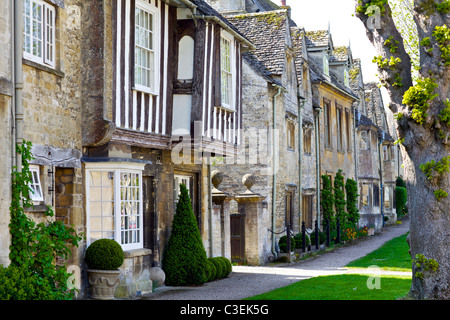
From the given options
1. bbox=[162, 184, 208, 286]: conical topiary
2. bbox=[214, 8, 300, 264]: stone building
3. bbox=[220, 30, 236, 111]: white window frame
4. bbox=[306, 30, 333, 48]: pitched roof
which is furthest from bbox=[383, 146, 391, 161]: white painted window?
bbox=[162, 184, 208, 286]: conical topiary

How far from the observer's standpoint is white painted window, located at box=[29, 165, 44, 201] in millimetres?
11453

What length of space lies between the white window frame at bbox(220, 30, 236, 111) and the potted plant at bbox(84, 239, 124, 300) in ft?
19.9

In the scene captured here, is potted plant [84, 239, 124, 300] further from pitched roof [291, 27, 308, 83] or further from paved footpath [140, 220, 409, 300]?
pitched roof [291, 27, 308, 83]

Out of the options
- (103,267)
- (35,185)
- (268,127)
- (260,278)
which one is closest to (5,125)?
(35,185)

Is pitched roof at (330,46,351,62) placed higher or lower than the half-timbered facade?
higher

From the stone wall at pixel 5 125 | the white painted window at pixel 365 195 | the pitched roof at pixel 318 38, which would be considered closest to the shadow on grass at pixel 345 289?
the stone wall at pixel 5 125

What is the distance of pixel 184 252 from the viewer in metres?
15.8

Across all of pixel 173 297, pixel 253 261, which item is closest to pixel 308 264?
pixel 253 261

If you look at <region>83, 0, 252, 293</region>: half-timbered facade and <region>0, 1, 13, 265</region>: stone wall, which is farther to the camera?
<region>83, 0, 252, 293</region>: half-timbered facade

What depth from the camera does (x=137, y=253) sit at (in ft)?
45.0

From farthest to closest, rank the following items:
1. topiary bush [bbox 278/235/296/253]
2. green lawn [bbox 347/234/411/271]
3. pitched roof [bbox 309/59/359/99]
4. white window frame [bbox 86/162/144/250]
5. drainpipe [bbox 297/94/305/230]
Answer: pitched roof [bbox 309/59/359/99] → drainpipe [bbox 297/94/305/230] → topiary bush [bbox 278/235/296/253] → green lawn [bbox 347/234/411/271] → white window frame [bbox 86/162/144/250]

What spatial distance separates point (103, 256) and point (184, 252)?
357 cm

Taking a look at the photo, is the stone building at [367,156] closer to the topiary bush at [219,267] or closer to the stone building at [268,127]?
the stone building at [268,127]
